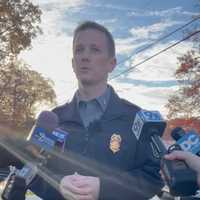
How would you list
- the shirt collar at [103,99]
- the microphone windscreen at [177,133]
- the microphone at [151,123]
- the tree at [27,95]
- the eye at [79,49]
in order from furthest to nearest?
the tree at [27,95] < the eye at [79,49] < the shirt collar at [103,99] < the microphone at [151,123] < the microphone windscreen at [177,133]

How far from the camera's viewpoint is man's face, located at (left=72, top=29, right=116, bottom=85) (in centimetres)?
255

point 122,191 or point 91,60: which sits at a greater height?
point 91,60

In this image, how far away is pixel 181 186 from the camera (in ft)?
5.00

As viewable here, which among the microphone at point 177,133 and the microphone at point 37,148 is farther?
the microphone at point 37,148

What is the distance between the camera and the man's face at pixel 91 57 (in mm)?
2551

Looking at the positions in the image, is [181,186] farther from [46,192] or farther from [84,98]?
[84,98]

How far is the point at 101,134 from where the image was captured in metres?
2.30

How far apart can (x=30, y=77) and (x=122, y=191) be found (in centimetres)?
3906

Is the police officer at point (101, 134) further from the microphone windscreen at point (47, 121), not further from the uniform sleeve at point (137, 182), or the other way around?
the microphone windscreen at point (47, 121)

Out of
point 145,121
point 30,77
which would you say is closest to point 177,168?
point 145,121

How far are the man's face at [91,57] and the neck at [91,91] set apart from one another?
0.03 meters

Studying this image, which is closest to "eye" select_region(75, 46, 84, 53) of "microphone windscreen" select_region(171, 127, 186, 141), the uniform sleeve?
the uniform sleeve

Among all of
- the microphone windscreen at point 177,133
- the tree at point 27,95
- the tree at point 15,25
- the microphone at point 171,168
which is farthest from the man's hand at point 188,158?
the tree at point 27,95

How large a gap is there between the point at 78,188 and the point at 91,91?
3.34 feet
